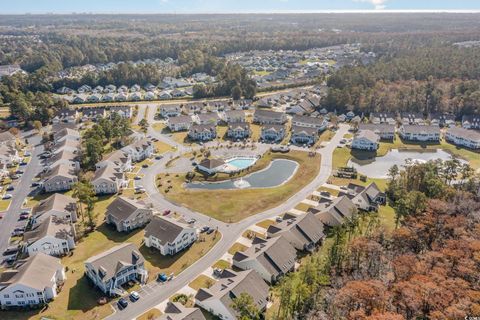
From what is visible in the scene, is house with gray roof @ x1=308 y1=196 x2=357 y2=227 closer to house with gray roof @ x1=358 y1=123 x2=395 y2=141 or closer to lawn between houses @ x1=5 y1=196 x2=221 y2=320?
lawn between houses @ x1=5 y1=196 x2=221 y2=320

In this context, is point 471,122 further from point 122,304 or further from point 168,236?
point 122,304

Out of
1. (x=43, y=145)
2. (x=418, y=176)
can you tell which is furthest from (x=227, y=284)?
(x=43, y=145)

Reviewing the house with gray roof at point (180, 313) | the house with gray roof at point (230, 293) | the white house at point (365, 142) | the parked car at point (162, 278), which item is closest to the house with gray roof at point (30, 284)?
the parked car at point (162, 278)

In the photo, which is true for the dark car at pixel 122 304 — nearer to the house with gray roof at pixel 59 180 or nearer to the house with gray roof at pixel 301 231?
the house with gray roof at pixel 301 231

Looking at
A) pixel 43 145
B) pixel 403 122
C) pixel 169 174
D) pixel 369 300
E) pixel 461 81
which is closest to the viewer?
pixel 369 300

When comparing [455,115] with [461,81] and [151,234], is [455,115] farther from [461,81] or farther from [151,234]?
[151,234]
